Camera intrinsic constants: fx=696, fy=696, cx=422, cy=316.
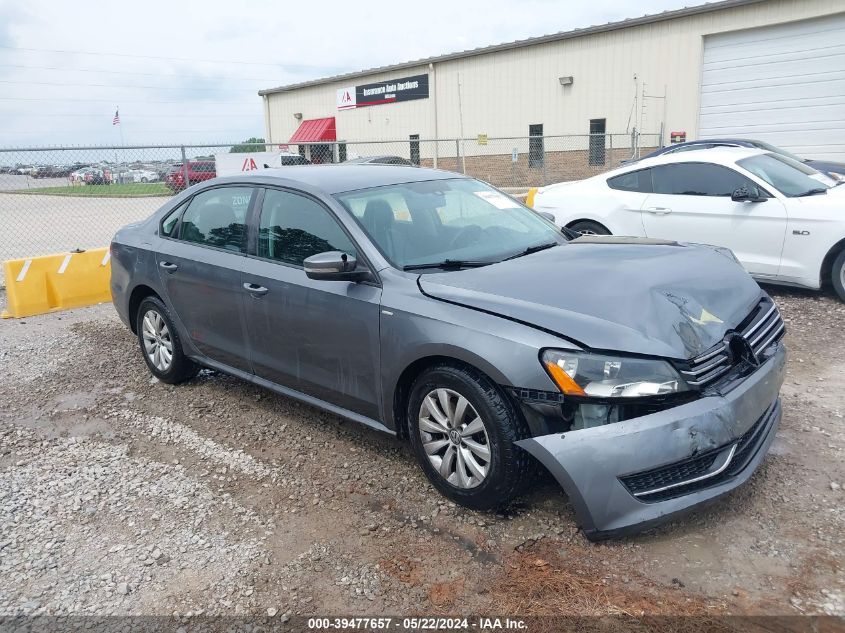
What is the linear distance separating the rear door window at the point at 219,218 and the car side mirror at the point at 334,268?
1.04 metres

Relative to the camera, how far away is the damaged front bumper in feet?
9.15

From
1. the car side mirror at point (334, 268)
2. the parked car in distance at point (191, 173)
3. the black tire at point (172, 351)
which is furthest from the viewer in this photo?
the parked car in distance at point (191, 173)

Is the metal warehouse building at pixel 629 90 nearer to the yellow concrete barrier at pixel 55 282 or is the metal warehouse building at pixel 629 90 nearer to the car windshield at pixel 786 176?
the yellow concrete barrier at pixel 55 282

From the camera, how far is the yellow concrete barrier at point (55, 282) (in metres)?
7.48

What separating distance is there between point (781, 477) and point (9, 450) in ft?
14.8

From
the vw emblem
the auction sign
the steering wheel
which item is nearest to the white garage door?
the auction sign

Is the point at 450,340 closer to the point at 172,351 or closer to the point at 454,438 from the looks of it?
the point at 454,438

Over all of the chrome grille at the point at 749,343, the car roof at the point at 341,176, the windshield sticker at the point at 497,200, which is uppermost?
the car roof at the point at 341,176

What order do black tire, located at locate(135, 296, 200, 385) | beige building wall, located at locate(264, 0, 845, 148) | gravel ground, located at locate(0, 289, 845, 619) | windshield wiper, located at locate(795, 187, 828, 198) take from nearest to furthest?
gravel ground, located at locate(0, 289, 845, 619)
black tire, located at locate(135, 296, 200, 385)
windshield wiper, located at locate(795, 187, 828, 198)
beige building wall, located at locate(264, 0, 845, 148)

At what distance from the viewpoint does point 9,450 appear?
173 inches

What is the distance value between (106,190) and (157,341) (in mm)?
6587

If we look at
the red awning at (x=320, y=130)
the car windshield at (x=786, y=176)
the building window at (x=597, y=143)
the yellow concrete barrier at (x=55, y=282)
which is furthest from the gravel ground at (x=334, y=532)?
the red awning at (x=320, y=130)

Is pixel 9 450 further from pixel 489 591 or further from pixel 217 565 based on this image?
pixel 489 591

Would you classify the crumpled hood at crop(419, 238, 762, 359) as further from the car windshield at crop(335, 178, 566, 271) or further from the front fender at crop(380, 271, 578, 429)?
the car windshield at crop(335, 178, 566, 271)
